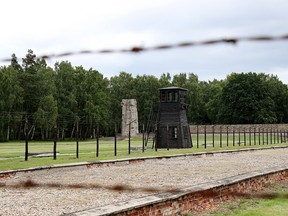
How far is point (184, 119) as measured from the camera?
40.1 metres

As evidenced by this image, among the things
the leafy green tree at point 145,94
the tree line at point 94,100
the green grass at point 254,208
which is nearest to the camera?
the green grass at point 254,208

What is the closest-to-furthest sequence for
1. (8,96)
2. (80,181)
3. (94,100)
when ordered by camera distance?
(80,181)
(8,96)
(94,100)

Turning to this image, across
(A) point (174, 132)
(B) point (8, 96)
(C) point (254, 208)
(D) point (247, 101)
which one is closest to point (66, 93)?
(B) point (8, 96)

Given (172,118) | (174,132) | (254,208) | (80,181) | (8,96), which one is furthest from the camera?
(8,96)

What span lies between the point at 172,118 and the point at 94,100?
34.9 metres

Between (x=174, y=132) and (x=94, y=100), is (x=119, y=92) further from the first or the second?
(x=174, y=132)

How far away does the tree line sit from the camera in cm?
5728

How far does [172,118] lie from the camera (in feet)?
129

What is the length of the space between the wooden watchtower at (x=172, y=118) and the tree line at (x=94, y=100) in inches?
706

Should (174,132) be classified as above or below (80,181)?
above

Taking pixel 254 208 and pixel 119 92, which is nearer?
pixel 254 208

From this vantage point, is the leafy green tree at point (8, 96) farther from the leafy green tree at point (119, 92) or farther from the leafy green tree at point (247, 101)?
the leafy green tree at point (247, 101)

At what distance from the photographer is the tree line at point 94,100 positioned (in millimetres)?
57281

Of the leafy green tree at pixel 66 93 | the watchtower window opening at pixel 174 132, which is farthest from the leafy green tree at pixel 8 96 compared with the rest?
the watchtower window opening at pixel 174 132
